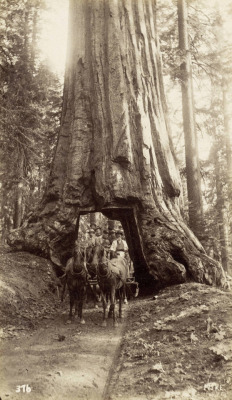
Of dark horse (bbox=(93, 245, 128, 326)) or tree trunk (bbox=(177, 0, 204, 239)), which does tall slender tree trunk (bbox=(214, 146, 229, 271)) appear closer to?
tree trunk (bbox=(177, 0, 204, 239))

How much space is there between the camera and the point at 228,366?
15.4 ft

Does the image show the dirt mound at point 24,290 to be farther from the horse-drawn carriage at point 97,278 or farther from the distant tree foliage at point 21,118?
the distant tree foliage at point 21,118

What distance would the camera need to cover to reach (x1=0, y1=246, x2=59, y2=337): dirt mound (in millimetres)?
7492

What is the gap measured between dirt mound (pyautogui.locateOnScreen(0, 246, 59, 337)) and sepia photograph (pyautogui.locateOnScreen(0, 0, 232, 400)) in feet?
0.10

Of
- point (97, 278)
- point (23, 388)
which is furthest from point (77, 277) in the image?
point (23, 388)

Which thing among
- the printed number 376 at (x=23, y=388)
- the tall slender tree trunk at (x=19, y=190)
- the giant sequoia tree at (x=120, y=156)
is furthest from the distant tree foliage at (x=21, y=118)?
the printed number 376 at (x=23, y=388)

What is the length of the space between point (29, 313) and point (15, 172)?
9358 millimetres

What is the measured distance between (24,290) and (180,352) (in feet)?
14.0

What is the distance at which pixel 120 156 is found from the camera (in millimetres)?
9672

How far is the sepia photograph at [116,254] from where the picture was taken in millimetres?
4996

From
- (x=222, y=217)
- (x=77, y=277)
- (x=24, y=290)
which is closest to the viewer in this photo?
(x=77, y=277)

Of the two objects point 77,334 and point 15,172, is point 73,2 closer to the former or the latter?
point 15,172

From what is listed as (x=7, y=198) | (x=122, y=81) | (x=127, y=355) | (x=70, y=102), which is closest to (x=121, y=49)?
(x=122, y=81)

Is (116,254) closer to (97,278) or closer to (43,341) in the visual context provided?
(97,278)
